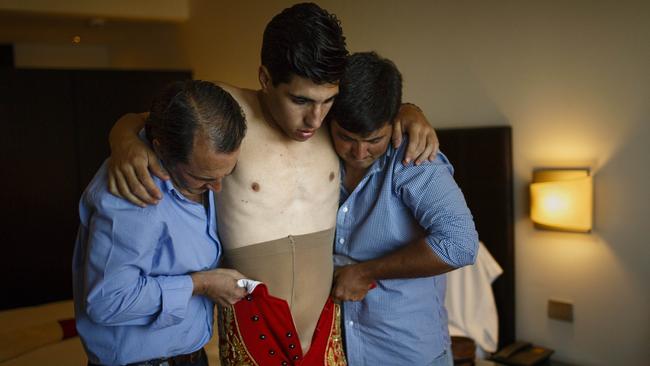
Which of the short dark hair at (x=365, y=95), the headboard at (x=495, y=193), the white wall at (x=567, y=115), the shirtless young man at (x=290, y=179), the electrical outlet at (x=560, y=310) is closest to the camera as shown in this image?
the shirtless young man at (x=290, y=179)

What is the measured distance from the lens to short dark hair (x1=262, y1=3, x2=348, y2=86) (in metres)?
1.28

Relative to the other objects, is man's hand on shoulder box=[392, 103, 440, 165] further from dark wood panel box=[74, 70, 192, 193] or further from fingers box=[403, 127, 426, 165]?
dark wood panel box=[74, 70, 192, 193]

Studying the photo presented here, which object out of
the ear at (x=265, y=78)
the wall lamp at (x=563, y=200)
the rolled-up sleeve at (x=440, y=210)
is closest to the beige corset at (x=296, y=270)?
the rolled-up sleeve at (x=440, y=210)

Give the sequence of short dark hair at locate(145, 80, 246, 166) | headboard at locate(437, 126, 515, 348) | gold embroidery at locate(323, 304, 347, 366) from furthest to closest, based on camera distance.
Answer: headboard at locate(437, 126, 515, 348)
gold embroidery at locate(323, 304, 347, 366)
short dark hair at locate(145, 80, 246, 166)

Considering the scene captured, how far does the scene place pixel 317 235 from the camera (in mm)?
1517

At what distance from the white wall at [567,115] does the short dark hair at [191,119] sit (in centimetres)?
189

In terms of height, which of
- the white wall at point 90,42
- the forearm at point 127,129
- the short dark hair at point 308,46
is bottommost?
the forearm at point 127,129

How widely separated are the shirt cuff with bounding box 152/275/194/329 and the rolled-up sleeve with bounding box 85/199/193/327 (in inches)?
0.4

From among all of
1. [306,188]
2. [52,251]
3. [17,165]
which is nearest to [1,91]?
[17,165]

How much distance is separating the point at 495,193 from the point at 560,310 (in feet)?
1.90

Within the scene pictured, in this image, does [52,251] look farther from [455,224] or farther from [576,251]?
[455,224]

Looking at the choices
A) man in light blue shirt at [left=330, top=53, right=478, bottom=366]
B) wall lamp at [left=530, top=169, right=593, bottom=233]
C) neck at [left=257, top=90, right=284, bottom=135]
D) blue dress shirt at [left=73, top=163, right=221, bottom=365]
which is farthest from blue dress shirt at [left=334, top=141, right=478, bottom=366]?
wall lamp at [left=530, top=169, right=593, bottom=233]

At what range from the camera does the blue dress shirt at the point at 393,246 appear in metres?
1.48

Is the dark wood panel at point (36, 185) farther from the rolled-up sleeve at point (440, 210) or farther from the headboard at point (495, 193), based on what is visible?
the rolled-up sleeve at point (440, 210)
